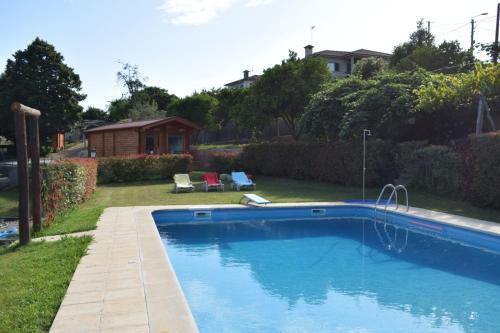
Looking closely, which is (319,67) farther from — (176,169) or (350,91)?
(176,169)

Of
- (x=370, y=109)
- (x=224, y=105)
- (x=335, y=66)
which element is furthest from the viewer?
(x=335, y=66)

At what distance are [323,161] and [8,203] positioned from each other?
12653 mm

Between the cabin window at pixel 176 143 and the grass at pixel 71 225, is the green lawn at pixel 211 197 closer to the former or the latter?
the grass at pixel 71 225

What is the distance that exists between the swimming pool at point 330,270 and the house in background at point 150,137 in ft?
48.8

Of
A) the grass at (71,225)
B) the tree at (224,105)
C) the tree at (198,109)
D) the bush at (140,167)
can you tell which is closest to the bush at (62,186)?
the grass at (71,225)

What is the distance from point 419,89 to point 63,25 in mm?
14146

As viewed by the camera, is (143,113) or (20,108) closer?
(20,108)

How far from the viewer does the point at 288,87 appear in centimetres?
2777

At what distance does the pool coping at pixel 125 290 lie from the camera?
14.5 feet

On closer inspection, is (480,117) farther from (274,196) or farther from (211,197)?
(211,197)

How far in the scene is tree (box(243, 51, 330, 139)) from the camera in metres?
27.8

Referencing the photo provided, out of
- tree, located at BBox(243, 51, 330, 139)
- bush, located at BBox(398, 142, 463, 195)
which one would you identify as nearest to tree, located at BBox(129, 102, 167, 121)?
tree, located at BBox(243, 51, 330, 139)

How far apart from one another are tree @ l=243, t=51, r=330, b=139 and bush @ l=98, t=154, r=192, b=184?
26.0 feet

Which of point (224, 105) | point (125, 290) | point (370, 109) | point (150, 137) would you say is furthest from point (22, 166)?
point (224, 105)
